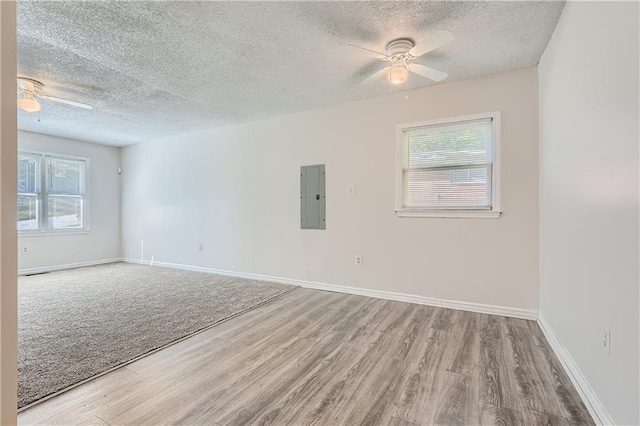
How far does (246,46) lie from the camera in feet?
8.22

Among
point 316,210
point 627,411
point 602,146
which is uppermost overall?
point 602,146

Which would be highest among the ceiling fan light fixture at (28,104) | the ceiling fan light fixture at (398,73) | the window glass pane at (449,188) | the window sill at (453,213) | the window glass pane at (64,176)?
the ceiling fan light fixture at (398,73)

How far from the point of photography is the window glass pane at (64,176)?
552 cm

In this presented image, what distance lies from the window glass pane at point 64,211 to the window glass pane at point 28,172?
33 cm

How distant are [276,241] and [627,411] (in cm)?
380

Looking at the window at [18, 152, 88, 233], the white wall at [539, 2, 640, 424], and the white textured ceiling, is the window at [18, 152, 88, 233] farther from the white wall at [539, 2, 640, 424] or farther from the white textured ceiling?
the white wall at [539, 2, 640, 424]

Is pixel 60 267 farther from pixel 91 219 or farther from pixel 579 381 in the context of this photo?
pixel 579 381

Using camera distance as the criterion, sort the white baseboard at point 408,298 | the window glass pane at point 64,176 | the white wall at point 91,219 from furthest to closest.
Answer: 1. the window glass pane at point 64,176
2. the white wall at point 91,219
3. the white baseboard at point 408,298

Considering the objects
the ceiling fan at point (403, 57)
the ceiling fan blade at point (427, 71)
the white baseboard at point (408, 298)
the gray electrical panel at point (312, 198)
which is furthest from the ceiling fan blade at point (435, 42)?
the white baseboard at point (408, 298)

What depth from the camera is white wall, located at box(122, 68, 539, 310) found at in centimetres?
297

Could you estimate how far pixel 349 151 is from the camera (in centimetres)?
386

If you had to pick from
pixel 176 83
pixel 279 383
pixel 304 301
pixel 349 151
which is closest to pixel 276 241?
pixel 304 301

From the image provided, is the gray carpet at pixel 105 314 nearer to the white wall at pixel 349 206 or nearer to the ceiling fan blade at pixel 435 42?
the white wall at pixel 349 206

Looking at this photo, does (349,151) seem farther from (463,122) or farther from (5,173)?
(5,173)
